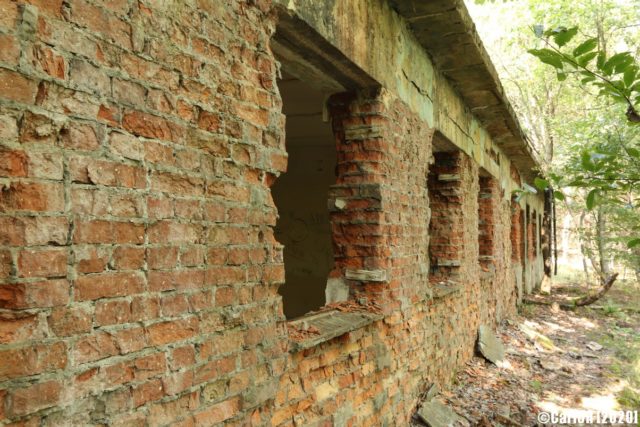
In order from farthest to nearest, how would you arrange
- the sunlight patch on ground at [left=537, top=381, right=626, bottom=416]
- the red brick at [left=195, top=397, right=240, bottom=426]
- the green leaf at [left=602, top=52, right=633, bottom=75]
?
the sunlight patch on ground at [left=537, top=381, right=626, bottom=416] → the green leaf at [left=602, top=52, right=633, bottom=75] → the red brick at [left=195, top=397, right=240, bottom=426]

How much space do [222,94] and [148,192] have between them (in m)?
0.57

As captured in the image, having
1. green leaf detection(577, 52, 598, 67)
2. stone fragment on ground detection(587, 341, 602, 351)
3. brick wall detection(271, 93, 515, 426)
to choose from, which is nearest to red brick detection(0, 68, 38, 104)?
brick wall detection(271, 93, 515, 426)

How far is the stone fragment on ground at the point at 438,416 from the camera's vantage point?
158 inches

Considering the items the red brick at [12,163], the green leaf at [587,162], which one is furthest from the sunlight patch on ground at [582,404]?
the red brick at [12,163]

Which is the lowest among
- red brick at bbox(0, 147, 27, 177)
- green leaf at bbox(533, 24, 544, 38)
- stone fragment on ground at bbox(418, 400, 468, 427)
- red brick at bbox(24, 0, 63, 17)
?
stone fragment on ground at bbox(418, 400, 468, 427)

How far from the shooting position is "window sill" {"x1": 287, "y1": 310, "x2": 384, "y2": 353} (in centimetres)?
254

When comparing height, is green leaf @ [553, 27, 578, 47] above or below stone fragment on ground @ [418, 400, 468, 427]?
above

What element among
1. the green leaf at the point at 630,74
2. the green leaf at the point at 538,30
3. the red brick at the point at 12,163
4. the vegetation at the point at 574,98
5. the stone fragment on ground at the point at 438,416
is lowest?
the stone fragment on ground at the point at 438,416

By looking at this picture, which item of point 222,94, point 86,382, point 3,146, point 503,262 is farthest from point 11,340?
point 503,262

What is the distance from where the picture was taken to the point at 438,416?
414 centimetres

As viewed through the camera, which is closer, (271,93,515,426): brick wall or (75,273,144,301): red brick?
(75,273,144,301): red brick

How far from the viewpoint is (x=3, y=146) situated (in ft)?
4.21

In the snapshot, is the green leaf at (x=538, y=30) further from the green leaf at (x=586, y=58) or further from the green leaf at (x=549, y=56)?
the green leaf at (x=586, y=58)

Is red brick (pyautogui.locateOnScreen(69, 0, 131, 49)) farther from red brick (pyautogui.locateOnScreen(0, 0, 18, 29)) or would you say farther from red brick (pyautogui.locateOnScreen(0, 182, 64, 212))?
red brick (pyautogui.locateOnScreen(0, 182, 64, 212))
